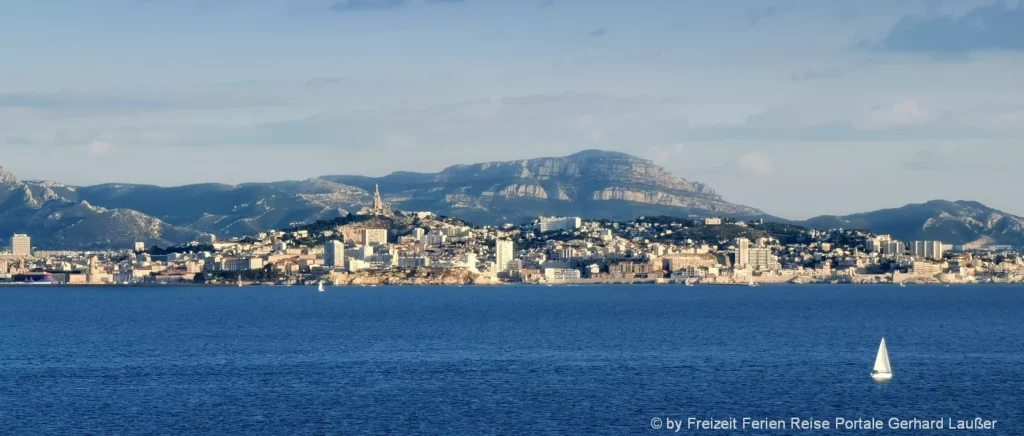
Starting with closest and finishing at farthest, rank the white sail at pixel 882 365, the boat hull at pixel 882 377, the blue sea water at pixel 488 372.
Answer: the blue sea water at pixel 488 372, the boat hull at pixel 882 377, the white sail at pixel 882 365

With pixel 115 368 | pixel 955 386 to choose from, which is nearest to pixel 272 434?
pixel 115 368

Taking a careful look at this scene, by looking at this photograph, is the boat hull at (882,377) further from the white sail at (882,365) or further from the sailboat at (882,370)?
the white sail at (882,365)

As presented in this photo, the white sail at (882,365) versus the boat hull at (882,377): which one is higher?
A: the white sail at (882,365)

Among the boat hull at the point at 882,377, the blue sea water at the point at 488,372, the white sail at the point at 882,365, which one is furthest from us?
the white sail at the point at 882,365

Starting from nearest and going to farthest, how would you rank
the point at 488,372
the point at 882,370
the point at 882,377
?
the point at 882,377, the point at 882,370, the point at 488,372

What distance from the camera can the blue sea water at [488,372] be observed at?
1860 inches

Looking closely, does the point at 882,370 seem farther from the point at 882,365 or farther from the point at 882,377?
the point at 882,377

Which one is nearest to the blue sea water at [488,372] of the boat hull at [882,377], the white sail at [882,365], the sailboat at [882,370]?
the boat hull at [882,377]

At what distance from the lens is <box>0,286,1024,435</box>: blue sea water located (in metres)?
47.2

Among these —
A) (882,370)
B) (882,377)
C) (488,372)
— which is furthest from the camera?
(488,372)

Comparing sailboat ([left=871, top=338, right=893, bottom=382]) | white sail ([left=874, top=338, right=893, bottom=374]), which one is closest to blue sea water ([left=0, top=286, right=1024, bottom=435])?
sailboat ([left=871, top=338, right=893, bottom=382])

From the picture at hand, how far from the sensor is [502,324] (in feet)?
301

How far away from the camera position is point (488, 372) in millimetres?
60062

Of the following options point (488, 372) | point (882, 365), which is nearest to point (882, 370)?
point (882, 365)
